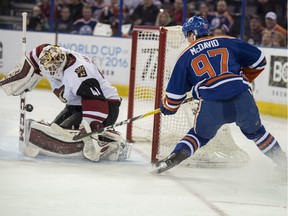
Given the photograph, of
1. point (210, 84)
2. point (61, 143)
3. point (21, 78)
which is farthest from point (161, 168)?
point (21, 78)

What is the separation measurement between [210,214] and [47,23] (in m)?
6.50

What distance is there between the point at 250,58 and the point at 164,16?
15.0 ft

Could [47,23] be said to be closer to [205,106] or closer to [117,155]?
[117,155]

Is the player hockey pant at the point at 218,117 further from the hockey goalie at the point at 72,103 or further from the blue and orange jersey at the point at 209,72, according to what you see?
the hockey goalie at the point at 72,103

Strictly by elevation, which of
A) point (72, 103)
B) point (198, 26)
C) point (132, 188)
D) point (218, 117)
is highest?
point (198, 26)

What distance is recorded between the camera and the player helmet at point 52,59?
5.23 metres

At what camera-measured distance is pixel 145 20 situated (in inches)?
386

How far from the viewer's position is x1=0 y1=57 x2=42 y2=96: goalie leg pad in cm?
551

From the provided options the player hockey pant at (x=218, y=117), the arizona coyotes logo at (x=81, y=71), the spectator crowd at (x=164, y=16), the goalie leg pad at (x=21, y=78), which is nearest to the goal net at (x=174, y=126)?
the arizona coyotes logo at (x=81, y=71)

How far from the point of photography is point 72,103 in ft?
18.6

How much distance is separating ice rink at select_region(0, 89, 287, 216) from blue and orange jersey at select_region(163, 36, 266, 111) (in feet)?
1.75

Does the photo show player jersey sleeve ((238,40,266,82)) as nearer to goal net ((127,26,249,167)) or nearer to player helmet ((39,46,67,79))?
goal net ((127,26,249,167))

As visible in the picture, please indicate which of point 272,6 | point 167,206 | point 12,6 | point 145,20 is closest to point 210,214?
point 167,206

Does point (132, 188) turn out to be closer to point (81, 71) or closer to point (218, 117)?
point (218, 117)
